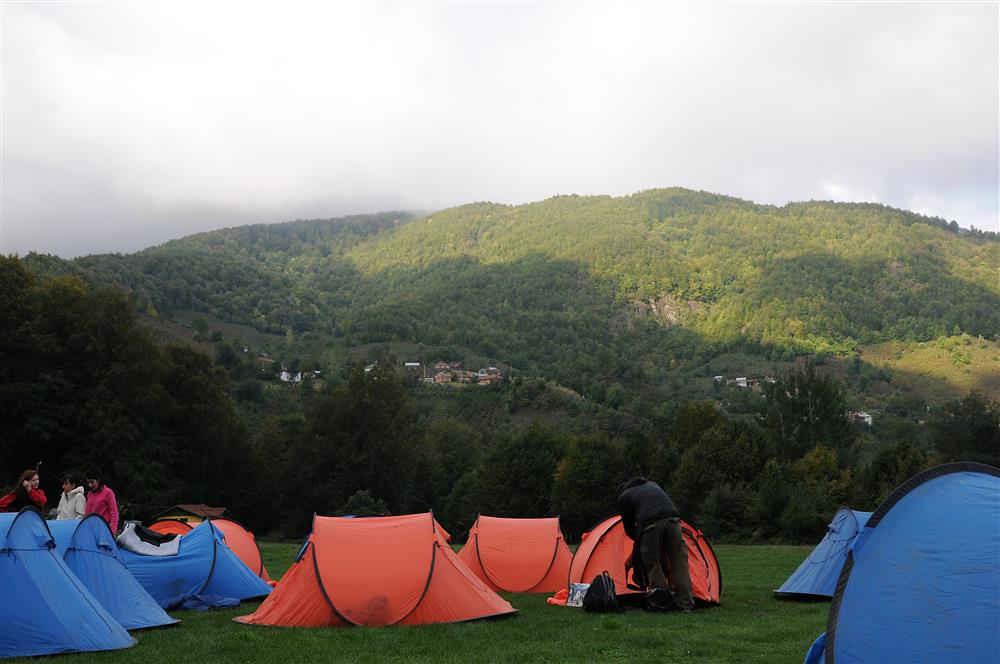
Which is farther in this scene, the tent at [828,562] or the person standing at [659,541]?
the tent at [828,562]

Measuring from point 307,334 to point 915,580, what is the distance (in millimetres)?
165072

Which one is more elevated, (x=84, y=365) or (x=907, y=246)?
(x=907, y=246)

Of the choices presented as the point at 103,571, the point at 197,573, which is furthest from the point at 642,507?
the point at 103,571

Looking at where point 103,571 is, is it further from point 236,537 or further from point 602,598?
point 602,598

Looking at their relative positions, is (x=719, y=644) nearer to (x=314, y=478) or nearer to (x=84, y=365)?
(x=84, y=365)

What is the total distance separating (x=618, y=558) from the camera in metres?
15.9

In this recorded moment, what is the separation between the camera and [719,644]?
1049 cm

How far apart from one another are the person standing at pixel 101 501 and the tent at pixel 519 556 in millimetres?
7142

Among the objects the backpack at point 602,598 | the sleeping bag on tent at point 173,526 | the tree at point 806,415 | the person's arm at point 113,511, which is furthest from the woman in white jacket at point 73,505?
the tree at point 806,415

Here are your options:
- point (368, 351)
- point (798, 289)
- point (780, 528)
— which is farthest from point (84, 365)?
point (798, 289)

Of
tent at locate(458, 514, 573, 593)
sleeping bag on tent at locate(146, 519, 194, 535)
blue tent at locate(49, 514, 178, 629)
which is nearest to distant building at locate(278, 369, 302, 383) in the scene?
sleeping bag on tent at locate(146, 519, 194, 535)

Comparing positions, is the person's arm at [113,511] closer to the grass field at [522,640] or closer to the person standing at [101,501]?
the person standing at [101,501]

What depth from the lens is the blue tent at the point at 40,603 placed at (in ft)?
→ 32.2

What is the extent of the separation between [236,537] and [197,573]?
3.41 meters
